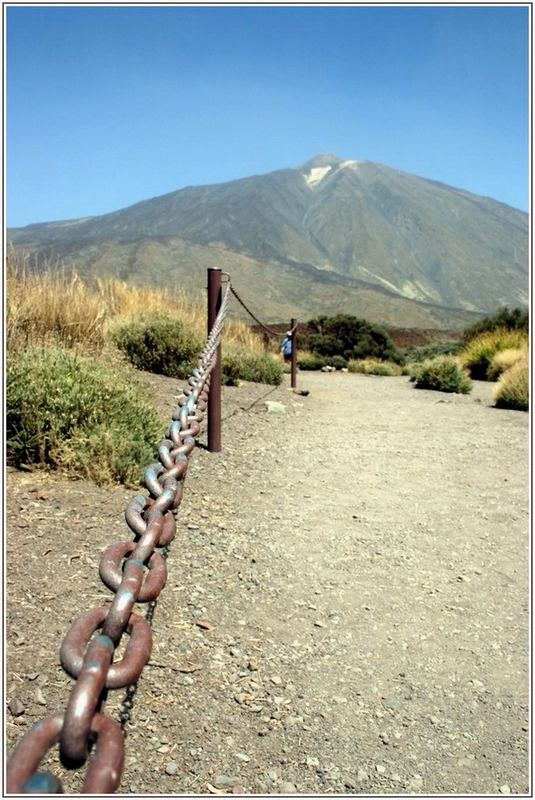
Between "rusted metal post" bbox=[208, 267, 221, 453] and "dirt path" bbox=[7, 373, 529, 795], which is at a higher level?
"rusted metal post" bbox=[208, 267, 221, 453]

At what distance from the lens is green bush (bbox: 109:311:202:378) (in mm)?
9578

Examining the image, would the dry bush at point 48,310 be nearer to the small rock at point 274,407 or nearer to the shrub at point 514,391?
the small rock at point 274,407

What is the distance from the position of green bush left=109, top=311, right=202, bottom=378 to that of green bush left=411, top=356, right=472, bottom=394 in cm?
647

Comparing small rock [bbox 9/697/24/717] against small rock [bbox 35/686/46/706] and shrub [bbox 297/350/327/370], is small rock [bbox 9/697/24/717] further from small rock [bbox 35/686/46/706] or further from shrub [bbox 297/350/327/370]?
shrub [bbox 297/350/327/370]

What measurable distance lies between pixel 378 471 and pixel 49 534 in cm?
361

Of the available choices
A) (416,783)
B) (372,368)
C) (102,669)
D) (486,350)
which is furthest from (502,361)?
(102,669)

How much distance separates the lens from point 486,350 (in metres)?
18.9

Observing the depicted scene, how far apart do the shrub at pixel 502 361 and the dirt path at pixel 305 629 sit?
1106 cm

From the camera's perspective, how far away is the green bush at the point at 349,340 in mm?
25609

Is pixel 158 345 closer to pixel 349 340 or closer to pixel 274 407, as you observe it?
pixel 274 407

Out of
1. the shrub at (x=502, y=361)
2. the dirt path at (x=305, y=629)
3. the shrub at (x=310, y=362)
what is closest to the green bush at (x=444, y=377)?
the shrub at (x=502, y=361)

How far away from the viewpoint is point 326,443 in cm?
780

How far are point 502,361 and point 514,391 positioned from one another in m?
5.34

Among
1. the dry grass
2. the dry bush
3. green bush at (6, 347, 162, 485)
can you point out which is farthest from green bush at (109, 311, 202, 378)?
green bush at (6, 347, 162, 485)
